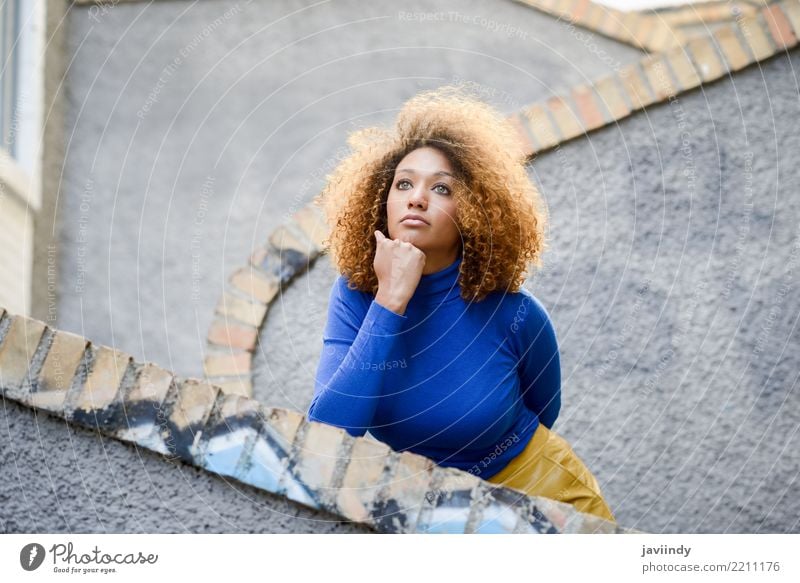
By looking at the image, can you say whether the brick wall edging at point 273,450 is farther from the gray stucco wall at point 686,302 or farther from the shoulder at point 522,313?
the gray stucco wall at point 686,302

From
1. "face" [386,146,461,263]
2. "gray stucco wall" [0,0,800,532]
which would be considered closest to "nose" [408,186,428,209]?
"face" [386,146,461,263]

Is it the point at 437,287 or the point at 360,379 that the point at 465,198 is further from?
the point at 360,379

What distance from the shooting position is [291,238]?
80.3 inches

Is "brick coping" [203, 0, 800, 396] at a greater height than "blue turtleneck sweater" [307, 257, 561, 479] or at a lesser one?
greater

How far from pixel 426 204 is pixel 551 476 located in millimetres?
430

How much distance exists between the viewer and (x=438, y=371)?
1353mm

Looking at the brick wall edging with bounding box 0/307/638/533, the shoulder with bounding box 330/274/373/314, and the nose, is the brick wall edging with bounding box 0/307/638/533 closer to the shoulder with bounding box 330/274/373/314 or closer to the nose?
the shoulder with bounding box 330/274/373/314

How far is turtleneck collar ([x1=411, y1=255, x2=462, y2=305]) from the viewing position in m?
1.41

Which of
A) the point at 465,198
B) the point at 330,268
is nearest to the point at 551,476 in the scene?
the point at 465,198

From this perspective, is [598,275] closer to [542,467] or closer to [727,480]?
[727,480]

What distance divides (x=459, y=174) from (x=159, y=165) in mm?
1926

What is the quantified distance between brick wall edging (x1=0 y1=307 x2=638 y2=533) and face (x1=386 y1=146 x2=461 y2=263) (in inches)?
15.2
